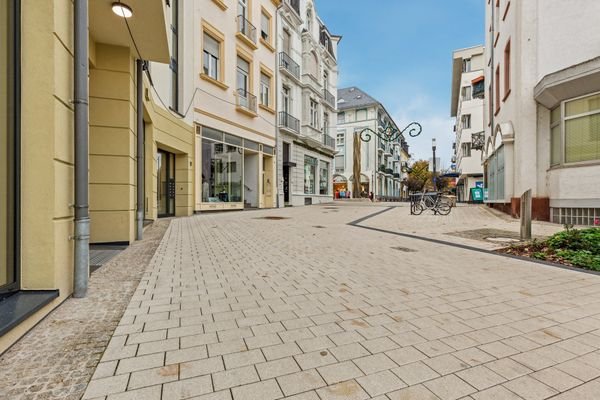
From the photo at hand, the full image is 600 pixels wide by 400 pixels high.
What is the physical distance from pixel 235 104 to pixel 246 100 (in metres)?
1.27

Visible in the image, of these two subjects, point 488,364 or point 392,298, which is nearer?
point 488,364

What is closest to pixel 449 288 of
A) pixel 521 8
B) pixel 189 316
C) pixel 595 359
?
pixel 595 359

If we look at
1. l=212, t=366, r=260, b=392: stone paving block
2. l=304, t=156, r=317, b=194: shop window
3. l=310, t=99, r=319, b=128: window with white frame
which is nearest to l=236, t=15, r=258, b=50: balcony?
l=310, t=99, r=319, b=128: window with white frame

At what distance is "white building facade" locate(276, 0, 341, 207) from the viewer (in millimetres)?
22406

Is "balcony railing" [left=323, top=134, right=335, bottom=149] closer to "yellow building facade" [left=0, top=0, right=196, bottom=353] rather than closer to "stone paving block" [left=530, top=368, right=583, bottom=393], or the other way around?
"yellow building facade" [left=0, top=0, right=196, bottom=353]

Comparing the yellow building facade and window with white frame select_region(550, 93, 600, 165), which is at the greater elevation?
window with white frame select_region(550, 93, 600, 165)

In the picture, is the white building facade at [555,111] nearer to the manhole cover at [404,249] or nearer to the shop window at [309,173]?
the manhole cover at [404,249]

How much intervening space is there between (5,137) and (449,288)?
4.67m

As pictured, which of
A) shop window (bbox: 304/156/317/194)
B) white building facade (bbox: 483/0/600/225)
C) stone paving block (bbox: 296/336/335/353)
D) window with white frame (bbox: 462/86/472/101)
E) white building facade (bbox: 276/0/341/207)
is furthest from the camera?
window with white frame (bbox: 462/86/472/101)

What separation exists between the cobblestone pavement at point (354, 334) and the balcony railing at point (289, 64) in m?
19.8

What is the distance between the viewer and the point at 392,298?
3.56 metres

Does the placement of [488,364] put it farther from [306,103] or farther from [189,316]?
[306,103]

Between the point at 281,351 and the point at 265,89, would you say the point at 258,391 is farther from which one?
the point at 265,89

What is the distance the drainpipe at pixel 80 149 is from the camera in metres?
3.40
